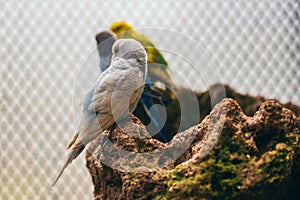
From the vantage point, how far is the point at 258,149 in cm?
170

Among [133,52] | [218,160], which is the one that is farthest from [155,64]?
[218,160]

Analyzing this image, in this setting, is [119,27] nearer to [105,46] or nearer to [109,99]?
[105,46]

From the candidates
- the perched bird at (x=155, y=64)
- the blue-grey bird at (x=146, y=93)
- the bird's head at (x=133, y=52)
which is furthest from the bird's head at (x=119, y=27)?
the bird's head at (x=133, y=52)

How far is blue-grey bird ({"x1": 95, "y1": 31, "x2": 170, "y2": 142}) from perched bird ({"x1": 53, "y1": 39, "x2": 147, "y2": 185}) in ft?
1.31

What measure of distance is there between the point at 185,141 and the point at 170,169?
13cm

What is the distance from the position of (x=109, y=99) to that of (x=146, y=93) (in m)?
1.20

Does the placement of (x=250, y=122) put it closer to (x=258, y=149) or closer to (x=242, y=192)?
(x=258, y=149)

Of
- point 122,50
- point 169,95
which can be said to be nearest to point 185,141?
point 122,50

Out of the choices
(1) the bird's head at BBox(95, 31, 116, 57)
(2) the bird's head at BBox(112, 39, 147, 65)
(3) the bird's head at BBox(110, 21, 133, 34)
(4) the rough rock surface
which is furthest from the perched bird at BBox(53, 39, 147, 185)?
(3) the bird's head at BBox(110, 21, 133, 34)

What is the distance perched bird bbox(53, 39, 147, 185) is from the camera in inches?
75.5

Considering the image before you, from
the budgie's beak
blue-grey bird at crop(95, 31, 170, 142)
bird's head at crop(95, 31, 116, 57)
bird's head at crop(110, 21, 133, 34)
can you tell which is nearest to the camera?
blue-grey bird at crop(95, 31, 170, 142)

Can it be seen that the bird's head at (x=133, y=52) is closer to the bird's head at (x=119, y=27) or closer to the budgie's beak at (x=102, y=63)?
the budgie's beak at (x=102, y=63)

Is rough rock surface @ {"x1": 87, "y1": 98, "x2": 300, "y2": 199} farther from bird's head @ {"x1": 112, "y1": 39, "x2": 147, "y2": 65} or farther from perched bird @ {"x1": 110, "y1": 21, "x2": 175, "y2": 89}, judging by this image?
perched bird @ {"x1": 110, "y1": 21, "x2": 175, "y2": 89}

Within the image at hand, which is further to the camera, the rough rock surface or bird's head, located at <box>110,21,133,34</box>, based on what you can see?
bird's head, located at <box>110,21,133,34</box>
